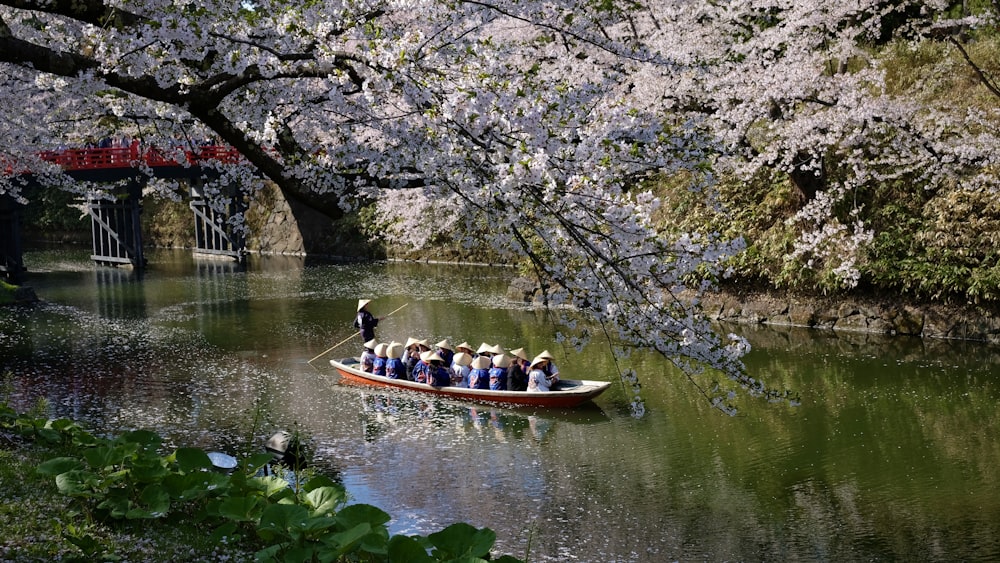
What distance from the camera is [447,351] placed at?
14758 mm

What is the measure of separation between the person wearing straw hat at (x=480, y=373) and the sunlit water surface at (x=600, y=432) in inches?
16.2

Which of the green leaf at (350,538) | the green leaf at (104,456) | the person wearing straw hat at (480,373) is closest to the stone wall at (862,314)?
the person wearing straw hat at (480,373)

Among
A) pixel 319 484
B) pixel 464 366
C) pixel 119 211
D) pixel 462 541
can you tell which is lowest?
pixel 464 366

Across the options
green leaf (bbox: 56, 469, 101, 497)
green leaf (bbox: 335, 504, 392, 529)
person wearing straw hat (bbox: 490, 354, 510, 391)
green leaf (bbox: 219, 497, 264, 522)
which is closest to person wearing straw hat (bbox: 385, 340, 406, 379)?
person wearing straw hat (bbox: 490, 354, 510, 391)

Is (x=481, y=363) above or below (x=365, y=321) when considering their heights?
below

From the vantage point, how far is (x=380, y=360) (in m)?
14.4

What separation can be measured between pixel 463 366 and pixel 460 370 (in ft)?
0.24

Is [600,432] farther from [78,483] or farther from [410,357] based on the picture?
A: [78,483]

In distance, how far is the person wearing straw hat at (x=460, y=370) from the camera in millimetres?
13906

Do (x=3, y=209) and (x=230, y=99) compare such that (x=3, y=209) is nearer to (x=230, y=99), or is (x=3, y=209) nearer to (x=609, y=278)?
(x=230, y=99)

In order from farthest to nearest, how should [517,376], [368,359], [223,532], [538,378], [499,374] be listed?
1. [368,359]
2. [517,376]
3. [499,374]
4. [538,378]
5. [223,532]

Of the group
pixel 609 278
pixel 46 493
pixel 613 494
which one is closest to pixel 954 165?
pixel 613 494

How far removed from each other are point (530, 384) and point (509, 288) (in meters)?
9.97

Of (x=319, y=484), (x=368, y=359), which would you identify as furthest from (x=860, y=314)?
(x=319, y=484)
